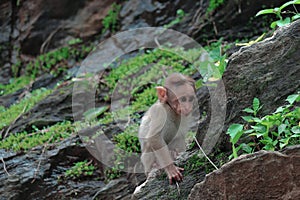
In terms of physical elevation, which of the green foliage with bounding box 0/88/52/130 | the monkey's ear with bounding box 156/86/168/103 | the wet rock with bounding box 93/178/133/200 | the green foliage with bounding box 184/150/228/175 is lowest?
the wet rock with bounding box 93/178/133/200

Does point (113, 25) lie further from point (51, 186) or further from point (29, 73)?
point (51, 186)

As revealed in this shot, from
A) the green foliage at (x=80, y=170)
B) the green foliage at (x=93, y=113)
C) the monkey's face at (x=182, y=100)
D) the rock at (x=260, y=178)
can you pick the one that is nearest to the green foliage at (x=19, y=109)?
the green foliage at (x=93, y=113)

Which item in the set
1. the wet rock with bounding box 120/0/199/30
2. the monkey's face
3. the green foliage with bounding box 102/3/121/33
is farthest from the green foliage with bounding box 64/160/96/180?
the green foliage with bounding box 102/3/121/33

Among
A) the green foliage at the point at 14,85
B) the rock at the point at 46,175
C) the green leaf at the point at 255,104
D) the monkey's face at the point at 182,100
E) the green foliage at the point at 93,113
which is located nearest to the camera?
the green leaf at the point at 255,104

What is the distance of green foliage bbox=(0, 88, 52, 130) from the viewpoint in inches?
359

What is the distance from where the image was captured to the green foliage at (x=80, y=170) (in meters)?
6.70

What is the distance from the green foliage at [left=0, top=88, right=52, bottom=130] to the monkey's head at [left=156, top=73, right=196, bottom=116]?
419cm

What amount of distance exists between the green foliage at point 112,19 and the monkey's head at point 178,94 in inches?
262

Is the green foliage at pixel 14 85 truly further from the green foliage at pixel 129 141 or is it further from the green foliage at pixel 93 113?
the green foliage at pixel 129 141

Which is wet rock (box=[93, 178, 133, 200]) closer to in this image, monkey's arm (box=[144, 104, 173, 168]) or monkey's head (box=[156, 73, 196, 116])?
monkey's arm (box=[144, 104, 173, 168])

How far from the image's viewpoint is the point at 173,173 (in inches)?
178

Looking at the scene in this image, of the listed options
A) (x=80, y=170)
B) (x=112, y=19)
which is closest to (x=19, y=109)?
(x=80, y=170)

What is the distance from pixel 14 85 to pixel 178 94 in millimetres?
7389

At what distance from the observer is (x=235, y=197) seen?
11.5ft
